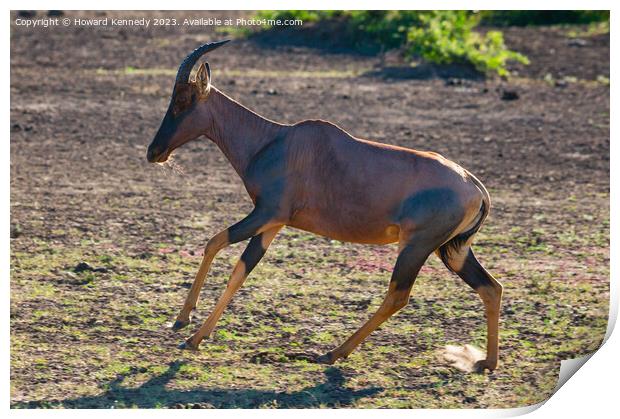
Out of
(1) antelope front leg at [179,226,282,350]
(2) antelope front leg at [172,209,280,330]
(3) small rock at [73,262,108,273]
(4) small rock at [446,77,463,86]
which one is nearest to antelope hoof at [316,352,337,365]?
(1) antelope front leg at [179,226,282,350]

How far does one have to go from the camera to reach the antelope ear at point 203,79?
8727 mm

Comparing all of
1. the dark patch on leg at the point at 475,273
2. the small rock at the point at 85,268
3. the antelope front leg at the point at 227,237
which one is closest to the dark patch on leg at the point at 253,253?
the antelope front leg at the point at 227,237

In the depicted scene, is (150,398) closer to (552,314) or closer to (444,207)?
(444,207)

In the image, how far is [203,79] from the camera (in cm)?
880

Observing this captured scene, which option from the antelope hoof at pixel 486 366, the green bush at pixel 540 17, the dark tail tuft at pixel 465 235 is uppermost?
the green bush at pixel 540 17

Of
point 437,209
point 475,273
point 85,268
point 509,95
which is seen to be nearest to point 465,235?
point 475,273

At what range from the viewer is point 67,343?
332 inches

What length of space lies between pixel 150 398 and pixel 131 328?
4.98 feet

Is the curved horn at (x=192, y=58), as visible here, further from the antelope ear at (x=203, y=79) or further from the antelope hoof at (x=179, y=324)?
the antelope hoof at (x=179, y=324)

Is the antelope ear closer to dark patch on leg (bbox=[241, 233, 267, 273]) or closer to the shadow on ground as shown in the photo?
dark patch on leg (bbox=[241, 233, 267, 273])

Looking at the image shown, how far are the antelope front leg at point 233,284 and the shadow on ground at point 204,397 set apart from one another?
0.64 m

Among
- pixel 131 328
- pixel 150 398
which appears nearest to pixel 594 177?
pixel 131 328

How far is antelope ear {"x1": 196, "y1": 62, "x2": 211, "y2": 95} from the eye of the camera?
873 centimetres

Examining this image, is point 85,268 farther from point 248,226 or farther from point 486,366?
point 486,366
